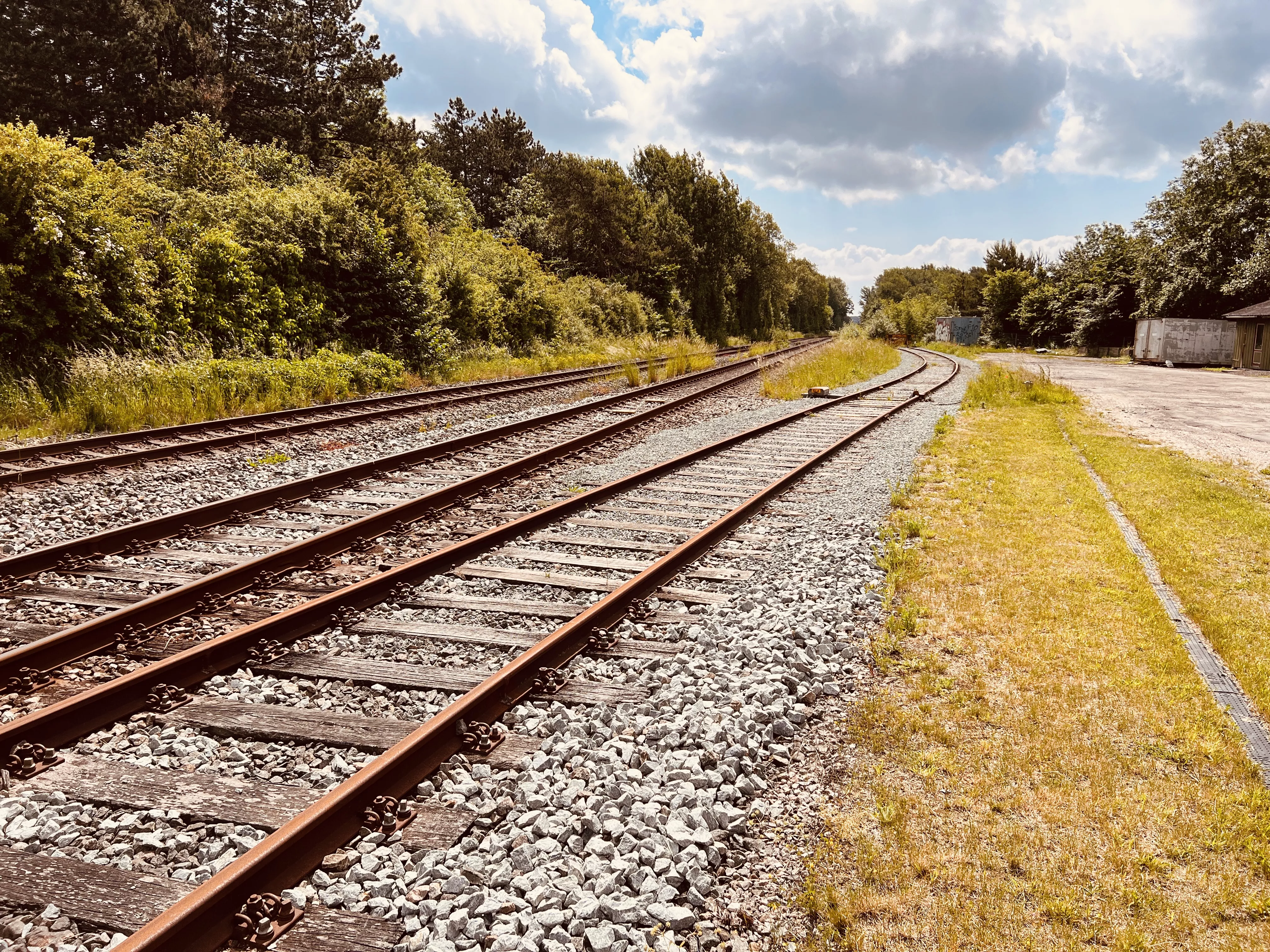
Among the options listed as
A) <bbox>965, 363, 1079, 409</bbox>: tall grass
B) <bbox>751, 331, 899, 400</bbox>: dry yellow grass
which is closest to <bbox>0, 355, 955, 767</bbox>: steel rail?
<bbox>751, 331, 899, 400</bbox>: dry yellow grass

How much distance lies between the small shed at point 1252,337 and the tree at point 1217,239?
4.88m

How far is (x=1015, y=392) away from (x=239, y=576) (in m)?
19.7

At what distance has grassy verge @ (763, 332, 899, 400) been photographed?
19.5m

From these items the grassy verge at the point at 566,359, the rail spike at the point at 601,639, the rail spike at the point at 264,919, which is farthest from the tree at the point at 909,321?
the rail spike at the point at 264,919

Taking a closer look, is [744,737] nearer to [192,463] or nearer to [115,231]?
[192,463]

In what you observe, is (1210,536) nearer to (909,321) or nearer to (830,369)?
(830,369)

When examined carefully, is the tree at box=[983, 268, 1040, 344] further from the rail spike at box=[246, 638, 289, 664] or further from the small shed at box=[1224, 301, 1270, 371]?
the rail spike at box=[246, 638, 289, 664]

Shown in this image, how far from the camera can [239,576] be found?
5156 millimetres

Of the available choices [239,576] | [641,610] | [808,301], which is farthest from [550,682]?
[808,301]

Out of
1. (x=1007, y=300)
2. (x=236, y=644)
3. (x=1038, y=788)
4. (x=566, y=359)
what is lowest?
(x=1038, y=788)

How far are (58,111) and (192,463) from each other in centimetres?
2752

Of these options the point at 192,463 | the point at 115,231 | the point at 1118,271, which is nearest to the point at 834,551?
the point at 192,463

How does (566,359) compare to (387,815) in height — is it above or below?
above

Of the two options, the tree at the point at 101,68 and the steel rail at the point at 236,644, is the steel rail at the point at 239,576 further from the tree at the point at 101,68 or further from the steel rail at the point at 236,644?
the tree at the point at 101,68
